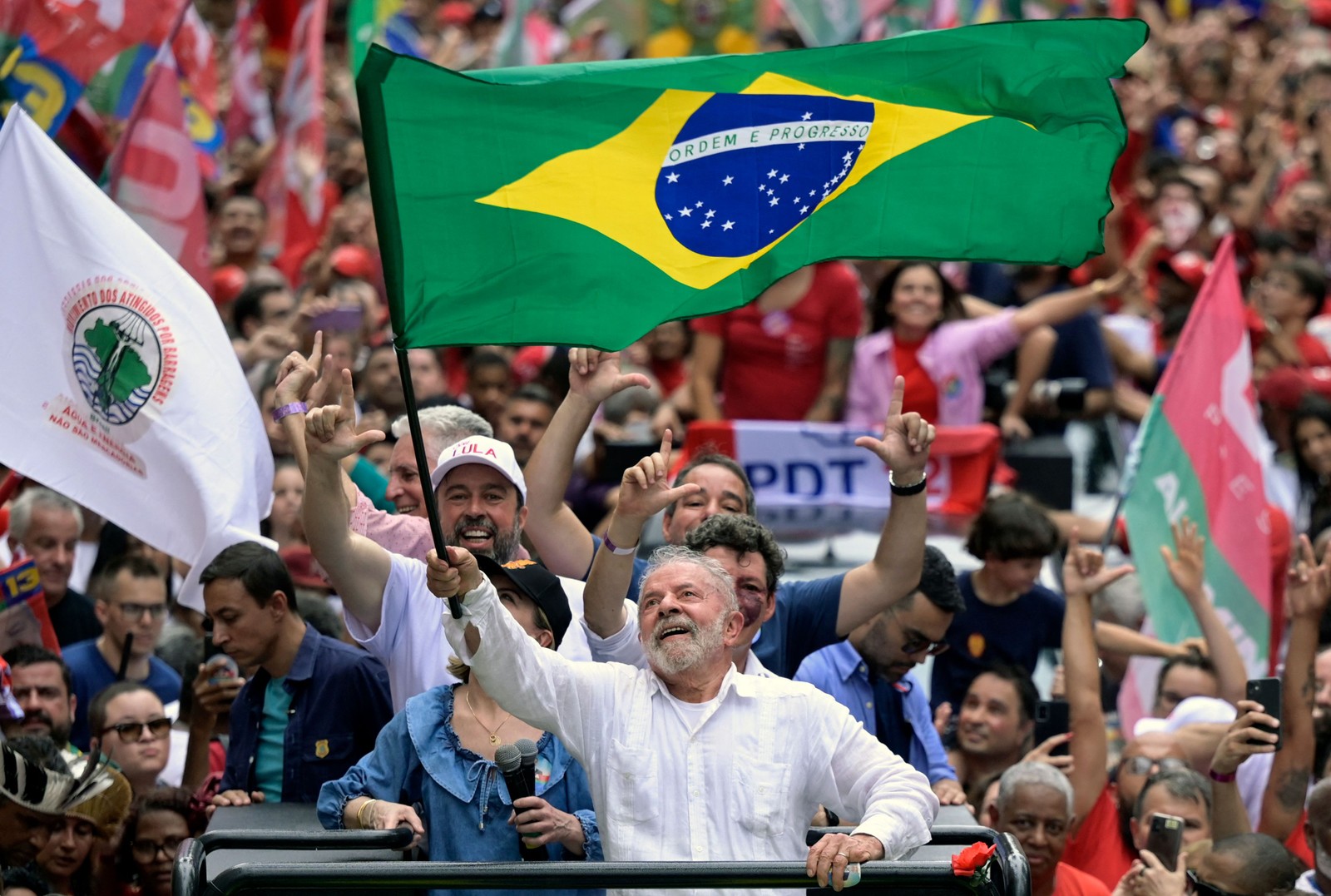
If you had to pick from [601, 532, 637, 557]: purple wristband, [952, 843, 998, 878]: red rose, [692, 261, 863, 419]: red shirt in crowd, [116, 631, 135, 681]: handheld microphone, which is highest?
Answer: [692, 261, 863, 419]: red shirt in crowd

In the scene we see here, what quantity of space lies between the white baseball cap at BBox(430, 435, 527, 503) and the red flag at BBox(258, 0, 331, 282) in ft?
21.2

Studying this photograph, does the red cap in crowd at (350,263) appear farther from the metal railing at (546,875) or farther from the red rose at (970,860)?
the red rose at (970,860)

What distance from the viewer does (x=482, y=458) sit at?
552cm

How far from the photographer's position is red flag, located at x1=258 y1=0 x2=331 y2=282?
1190cm

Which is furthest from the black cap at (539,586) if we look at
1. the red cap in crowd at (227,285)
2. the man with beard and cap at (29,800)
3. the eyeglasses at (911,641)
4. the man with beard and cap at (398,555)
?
the red cap in crowd at (227,285)

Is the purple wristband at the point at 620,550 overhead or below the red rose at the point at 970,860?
overhead

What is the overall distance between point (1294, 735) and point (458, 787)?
2998mm

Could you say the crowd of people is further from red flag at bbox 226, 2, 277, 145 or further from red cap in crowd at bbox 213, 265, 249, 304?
red flag at bbox 226, 2, 277, 145

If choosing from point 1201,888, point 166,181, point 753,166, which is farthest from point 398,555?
point 166,181

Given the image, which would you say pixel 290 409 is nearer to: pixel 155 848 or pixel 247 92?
pixel 155 848

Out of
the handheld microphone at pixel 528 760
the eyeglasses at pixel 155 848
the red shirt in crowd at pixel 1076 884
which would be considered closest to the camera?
the handheld microphone at pixel 528 760

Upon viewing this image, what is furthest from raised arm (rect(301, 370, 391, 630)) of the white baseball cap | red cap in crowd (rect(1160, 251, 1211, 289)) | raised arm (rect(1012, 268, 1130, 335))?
red cap in crowd (rect(1160, 251, 1211, 289))

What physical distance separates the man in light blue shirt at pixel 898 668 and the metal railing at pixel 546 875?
158 cm

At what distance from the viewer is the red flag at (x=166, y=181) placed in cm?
869
